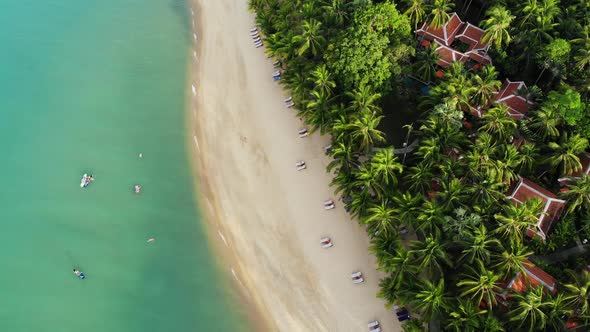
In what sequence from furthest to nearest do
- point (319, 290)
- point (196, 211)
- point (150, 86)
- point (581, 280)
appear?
point (150, 86)
point (196, 211)
point (319, 290)
point (581, 280)

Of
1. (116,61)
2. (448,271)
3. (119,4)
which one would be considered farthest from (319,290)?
(119,4)

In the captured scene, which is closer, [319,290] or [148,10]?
[319,290]

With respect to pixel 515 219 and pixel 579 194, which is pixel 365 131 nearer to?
pixel 515 219

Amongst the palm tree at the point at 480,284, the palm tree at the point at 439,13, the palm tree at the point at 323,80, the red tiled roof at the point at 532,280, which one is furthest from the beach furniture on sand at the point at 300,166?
the red tiled roof at the point at 532,280

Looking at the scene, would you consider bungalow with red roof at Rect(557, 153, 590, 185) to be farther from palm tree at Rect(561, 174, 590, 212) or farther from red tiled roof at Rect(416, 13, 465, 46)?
red tiled roof at Rect(416, 13, 465, 46)

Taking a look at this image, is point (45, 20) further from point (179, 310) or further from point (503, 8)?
point (503, 8)

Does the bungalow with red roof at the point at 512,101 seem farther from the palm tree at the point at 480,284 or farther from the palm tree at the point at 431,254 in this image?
the palm tree at the point at 480,284
